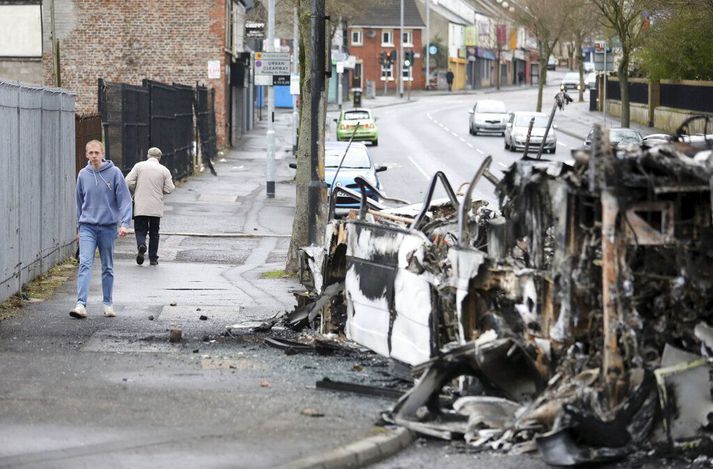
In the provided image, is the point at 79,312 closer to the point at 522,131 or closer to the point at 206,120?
the point at 206,120

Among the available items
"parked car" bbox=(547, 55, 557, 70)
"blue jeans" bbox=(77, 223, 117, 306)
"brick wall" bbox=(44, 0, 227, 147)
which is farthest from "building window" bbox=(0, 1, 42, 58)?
"parked car" bbox=(547, 55, 557, 70)

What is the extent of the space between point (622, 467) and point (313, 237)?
9984mm

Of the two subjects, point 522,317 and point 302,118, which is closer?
point 522,317

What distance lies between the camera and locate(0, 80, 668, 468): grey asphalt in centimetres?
754

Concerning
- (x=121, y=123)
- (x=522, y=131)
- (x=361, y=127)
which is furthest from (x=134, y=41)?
(x=121, y=123)

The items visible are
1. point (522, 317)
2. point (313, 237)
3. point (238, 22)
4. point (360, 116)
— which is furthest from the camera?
point (238, 22)

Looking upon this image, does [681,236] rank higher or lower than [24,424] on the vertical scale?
higher

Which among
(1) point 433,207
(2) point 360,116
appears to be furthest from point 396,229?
(2) point 360,116

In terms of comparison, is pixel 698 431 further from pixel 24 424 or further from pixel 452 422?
pixel 24 424

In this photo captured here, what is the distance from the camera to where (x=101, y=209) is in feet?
43.4

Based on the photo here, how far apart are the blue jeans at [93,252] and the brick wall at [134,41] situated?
114 ft

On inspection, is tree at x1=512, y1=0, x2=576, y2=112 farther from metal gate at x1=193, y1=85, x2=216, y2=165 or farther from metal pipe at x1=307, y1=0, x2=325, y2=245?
metal pipe at x1=307, y1=0, x2=325, y2=245

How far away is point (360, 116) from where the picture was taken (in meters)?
51.8

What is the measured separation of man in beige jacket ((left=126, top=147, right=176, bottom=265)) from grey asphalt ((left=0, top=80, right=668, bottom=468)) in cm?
106
